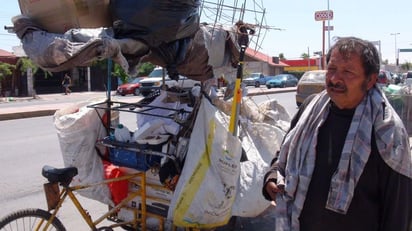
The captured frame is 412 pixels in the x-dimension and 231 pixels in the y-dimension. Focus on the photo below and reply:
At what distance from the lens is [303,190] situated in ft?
7.22

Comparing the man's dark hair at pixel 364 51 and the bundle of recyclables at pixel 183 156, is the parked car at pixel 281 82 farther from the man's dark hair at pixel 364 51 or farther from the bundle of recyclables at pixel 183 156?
the man's dark hair at pixel 364 51

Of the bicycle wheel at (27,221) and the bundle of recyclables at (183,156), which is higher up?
the bundle of recyclables at (183,156)

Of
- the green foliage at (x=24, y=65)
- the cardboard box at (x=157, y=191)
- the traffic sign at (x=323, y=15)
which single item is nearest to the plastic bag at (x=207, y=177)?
the cardboard box at (x=157, y=191)

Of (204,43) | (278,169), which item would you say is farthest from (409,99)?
(278,169)

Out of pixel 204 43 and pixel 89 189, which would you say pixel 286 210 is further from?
pixel 89 189

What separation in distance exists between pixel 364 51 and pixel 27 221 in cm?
263

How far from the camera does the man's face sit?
2.09 m

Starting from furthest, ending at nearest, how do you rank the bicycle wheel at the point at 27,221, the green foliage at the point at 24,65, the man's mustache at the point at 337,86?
the green foliage at the point at 24,65 < the bicycle wheel at the point at 27,221 < the man's mustache at the point at 337,86

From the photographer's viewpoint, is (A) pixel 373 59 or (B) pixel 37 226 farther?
(B) pixel 37 226

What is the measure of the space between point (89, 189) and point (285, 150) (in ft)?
6.99

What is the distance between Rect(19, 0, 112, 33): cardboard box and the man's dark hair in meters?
1.72

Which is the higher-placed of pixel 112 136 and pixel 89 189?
pixel 112 136

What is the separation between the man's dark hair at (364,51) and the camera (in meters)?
2.09

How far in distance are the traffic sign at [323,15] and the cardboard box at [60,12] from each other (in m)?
34.4
